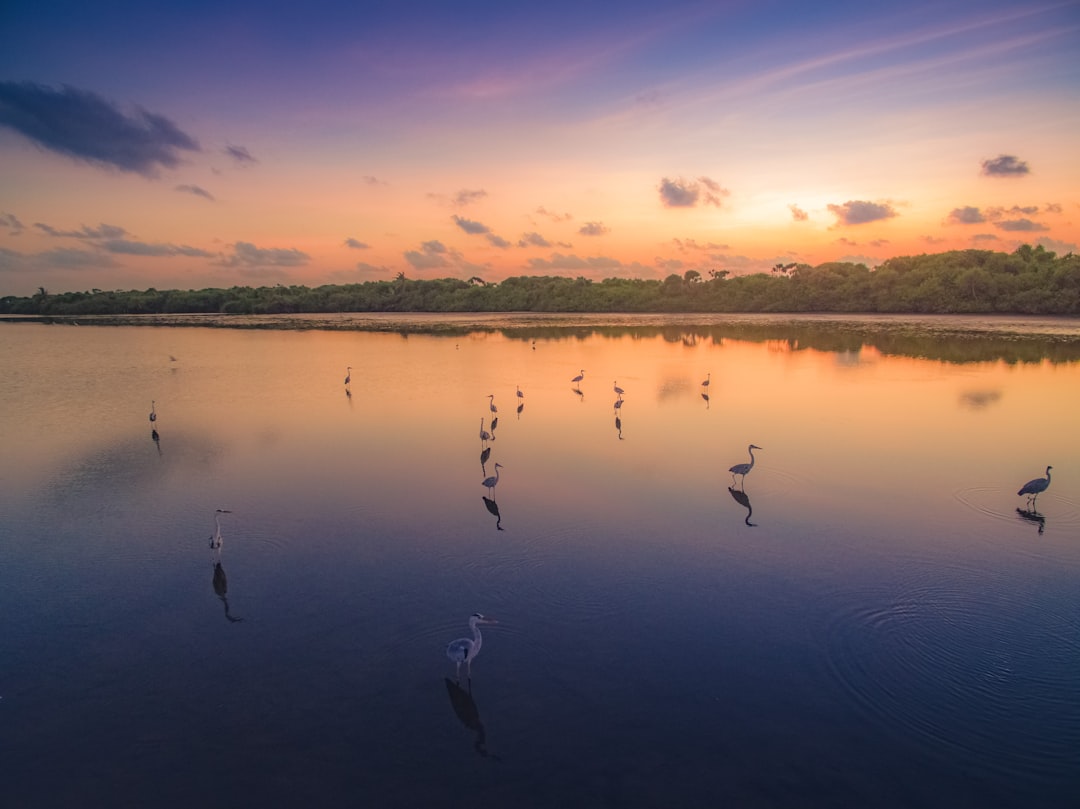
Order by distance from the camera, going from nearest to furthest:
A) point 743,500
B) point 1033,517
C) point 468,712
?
1. point 468,712
2. point 1033,517
3. point 743,500

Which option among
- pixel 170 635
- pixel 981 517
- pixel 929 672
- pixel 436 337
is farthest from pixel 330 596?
pixel 436 337

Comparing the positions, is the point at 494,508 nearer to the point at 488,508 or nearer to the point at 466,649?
the point at 488,508

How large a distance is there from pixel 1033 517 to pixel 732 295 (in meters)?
90.0

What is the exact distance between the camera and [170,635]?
24.7ft

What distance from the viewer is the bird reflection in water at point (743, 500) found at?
1095 centimetres

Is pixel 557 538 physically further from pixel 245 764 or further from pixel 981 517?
pixel 981 517

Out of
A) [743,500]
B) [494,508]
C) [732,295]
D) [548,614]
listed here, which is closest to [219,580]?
[494,508]

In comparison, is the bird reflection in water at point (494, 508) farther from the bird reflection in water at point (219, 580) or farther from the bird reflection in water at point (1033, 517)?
the bird reflection in water at point (1033, 517)

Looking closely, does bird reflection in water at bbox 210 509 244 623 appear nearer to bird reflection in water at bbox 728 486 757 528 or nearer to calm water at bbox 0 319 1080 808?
calm water at bbox 0 319 1080 808

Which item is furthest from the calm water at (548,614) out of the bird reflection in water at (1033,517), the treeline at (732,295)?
the treeline at (732,295)

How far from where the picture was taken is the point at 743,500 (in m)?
11.9

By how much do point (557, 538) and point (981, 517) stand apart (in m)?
7.52

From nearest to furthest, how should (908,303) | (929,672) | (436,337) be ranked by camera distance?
(929,672)
(436,337)
(908,303)

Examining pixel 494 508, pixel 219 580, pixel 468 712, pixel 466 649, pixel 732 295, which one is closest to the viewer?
pixel 468 712
